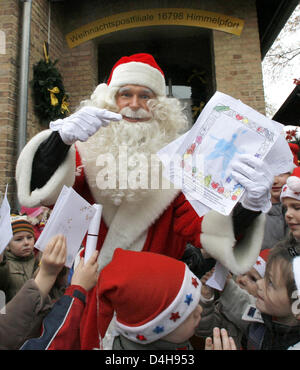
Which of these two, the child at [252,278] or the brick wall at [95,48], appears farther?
the brick wall at [95,48]

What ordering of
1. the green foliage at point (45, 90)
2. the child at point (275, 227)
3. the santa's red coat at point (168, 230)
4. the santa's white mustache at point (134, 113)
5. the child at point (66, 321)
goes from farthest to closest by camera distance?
the green foliage at point (45, 90)
the child at point (275, 227)
the santa's white mustache at point (134, 113)
the santa's red coat at point (168, 230)
the child at point (66, 321)

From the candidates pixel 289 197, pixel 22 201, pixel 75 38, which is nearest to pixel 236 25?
pixel 75 38

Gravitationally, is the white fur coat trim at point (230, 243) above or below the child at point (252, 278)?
above

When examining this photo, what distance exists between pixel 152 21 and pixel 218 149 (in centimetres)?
444

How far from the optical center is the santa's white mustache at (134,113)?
1.71 m

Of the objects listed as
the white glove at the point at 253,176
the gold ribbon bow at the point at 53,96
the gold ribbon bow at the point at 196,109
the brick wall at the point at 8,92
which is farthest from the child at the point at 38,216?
the gold ribbon bow at the point at 196,109

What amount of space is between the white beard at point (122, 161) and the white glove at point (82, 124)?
28cm

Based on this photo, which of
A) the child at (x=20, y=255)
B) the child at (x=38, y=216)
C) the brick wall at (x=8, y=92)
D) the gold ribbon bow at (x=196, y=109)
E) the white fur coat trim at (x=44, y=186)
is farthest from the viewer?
the gold ribbon bow at (x=196, y=109)

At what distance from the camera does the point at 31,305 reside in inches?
45.3

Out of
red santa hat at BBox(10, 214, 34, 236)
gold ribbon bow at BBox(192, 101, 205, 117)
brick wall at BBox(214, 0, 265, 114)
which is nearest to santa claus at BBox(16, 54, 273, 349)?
red santa hat at BBox(10, 214, 34, 236)

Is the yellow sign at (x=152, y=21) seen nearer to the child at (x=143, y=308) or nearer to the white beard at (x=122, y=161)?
the white beard at (x=122, y=161)

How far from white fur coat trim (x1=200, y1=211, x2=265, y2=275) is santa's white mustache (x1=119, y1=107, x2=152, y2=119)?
2.27ft

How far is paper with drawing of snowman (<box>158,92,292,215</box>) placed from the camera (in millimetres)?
1245

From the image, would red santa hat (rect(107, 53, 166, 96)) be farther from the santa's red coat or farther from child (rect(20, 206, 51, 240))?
child (rect(20, 206, 51, 240))
